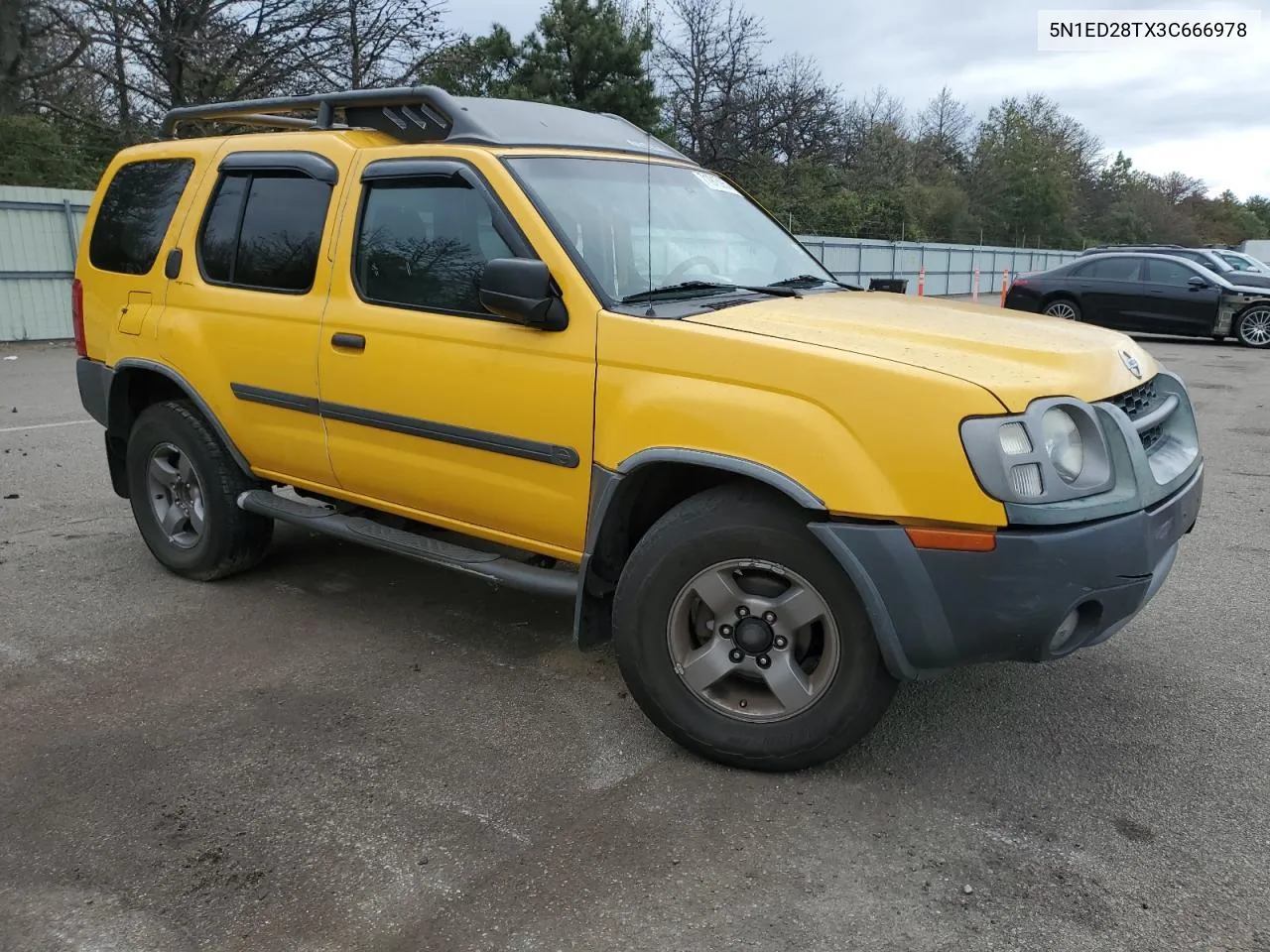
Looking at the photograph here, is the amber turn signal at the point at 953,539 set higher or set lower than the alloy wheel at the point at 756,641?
higher

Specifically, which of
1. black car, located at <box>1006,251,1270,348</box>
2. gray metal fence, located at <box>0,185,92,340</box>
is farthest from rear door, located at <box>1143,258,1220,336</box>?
gray metal fence, located at <box>0,185,92,340</box>

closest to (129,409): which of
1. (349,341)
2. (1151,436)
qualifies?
(349,341)

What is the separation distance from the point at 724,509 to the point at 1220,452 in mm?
6774

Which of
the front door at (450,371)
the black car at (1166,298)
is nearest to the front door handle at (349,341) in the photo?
the front door at (450,371)

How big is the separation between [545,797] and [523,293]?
1572 millimetres

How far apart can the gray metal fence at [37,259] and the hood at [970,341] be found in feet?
49.8

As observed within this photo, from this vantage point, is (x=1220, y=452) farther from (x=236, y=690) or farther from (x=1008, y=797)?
(x=236, y=690)

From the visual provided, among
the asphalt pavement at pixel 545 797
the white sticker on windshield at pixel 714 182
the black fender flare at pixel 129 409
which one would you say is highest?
the white sticker on windshield at pixel 714 182

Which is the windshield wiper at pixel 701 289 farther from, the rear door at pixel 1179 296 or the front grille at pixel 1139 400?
the rear door at pixel 1179 296

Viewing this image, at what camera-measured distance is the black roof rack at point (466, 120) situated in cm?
378

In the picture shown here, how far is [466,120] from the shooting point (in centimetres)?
375

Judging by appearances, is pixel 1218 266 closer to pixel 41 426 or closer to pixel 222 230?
pixel 222 230

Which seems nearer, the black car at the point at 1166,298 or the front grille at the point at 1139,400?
the front grille at the point at 1139,400

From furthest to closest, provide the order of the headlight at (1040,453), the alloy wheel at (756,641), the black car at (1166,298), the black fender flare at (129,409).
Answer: the black car at (1166,298)
the black fender flare at (129,409)
the alloy wheel at (756,641)
the headlight at (1040,453)
